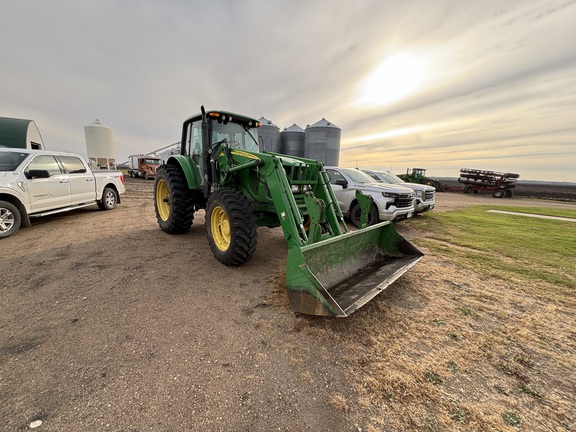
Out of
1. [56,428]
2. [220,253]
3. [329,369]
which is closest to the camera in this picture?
[56,428]

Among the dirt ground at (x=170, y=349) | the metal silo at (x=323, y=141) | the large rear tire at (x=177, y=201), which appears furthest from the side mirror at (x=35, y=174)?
the metal silo at (x=323, y=141)

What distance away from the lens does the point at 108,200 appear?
8.46m

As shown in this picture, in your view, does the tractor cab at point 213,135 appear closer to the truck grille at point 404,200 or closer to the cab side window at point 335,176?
the cab side window at point 335,176

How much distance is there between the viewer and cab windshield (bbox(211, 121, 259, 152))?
4.69m

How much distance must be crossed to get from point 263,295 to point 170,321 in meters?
1.07

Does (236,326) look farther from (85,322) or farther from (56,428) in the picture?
(85,322)

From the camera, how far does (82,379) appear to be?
6.08ft

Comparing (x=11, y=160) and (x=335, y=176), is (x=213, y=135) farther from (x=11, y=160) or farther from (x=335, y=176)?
(x=11, y=160)

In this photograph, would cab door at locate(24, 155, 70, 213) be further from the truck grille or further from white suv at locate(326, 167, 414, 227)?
the truck grille

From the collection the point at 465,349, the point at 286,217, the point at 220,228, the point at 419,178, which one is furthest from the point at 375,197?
the point at 419,178

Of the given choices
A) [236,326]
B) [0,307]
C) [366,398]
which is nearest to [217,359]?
[236,326]

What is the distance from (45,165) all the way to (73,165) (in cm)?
87

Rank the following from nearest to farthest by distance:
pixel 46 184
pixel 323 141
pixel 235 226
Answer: pixel 235 226 < pixel 46 184 < pixel 323 141

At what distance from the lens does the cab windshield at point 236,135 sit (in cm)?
469
